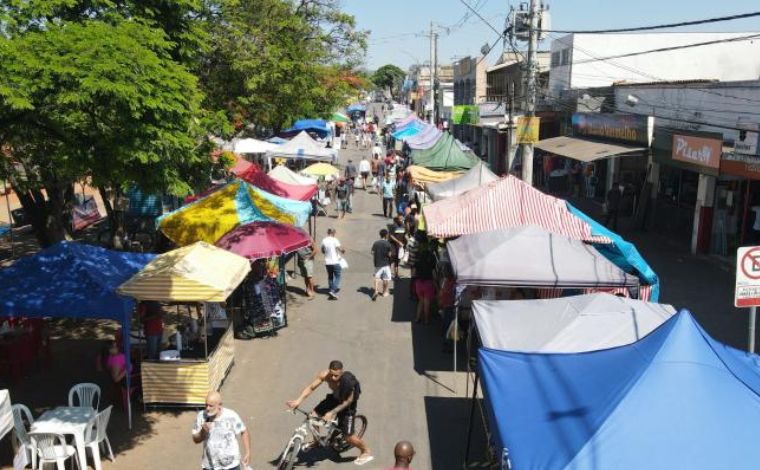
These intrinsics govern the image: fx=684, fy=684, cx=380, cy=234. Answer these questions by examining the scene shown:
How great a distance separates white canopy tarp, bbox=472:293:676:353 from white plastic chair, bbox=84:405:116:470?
453 centimetres

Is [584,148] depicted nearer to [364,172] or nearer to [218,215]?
[364,172]

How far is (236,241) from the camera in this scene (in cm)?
1227

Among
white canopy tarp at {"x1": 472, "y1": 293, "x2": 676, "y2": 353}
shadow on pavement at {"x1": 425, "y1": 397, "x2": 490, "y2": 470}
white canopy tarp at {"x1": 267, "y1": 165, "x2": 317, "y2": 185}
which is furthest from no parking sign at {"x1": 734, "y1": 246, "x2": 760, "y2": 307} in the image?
white canopy tarp at {"x1": 267, "y1": 165, "x2": 317, "y2": 185}

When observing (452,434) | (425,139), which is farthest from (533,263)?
(425,139)

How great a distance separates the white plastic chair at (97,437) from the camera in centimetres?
776

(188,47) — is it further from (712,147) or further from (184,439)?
(712,147)

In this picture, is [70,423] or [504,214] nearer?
[70,423]

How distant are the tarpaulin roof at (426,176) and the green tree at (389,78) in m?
140

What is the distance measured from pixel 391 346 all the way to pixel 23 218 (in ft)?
52.8

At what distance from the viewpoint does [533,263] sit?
33.9ft

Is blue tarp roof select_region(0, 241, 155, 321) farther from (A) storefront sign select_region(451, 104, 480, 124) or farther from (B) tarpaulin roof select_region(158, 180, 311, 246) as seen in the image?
(A) storefront sign select_region(451, 104, 480, 124)

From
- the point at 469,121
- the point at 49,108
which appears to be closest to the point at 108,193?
the point at 49,108

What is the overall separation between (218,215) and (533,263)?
6.17 meters

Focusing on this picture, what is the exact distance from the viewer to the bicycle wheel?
7.67 m
